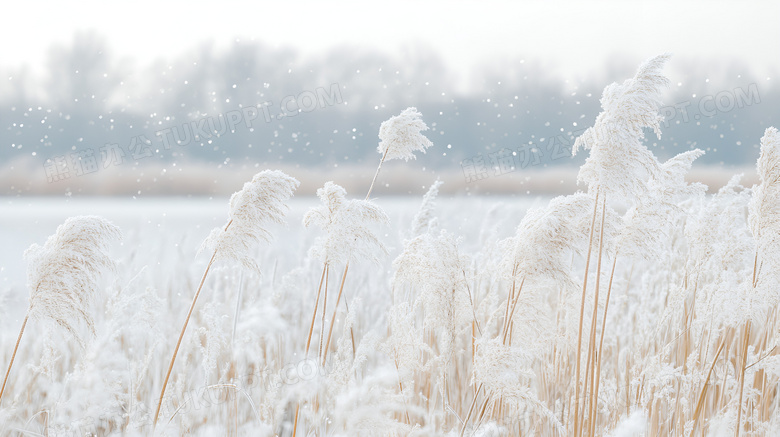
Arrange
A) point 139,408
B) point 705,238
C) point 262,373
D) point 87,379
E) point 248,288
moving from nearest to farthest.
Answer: point 87,379 → point 705,238 → point 139,408 → point 262,373 → point 248,288

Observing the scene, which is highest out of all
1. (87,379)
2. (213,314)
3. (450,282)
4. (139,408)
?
(450,282)

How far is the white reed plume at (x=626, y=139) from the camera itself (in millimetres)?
1175

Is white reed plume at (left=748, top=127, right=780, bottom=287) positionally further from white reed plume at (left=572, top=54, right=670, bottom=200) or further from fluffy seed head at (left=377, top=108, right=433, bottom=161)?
fluffy seed head at (left=377, top=108, right=433, bottom=161)

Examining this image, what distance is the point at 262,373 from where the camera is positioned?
1911 mm

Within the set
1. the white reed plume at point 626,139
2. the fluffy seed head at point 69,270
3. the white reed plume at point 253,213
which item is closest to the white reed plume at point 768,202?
the white reed plume at point 626,139

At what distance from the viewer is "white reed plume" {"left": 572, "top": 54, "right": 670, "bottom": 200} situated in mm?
1175

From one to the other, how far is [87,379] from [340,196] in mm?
805

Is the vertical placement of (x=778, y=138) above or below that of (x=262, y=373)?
above

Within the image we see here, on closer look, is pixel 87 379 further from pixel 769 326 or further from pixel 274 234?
pixel 769 326

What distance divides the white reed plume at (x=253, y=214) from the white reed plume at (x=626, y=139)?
622mm

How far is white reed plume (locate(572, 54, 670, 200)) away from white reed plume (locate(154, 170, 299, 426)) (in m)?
0.62

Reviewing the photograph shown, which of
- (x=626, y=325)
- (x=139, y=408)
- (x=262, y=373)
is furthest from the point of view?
(x=626, y=325)

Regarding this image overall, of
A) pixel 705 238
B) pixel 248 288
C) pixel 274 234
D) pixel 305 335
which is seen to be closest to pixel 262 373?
pixel 305 335

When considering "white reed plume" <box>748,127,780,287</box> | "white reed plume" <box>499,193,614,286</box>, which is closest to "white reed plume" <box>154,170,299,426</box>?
"white reed plume" <box>499,193,614,286</box>
